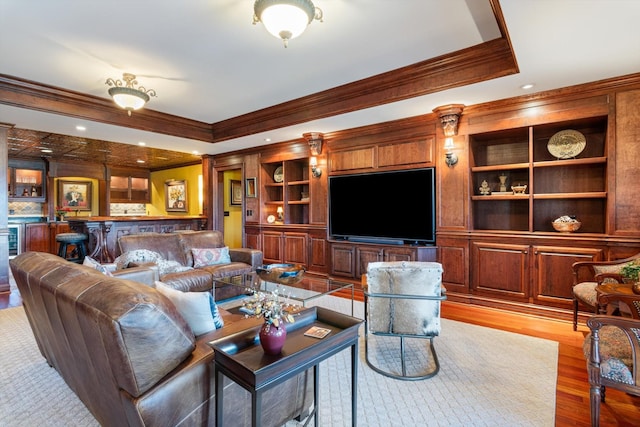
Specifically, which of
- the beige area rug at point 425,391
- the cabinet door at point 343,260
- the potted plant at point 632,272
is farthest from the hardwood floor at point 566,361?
the potted plant at point 632,272

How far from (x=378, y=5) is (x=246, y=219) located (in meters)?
5.11

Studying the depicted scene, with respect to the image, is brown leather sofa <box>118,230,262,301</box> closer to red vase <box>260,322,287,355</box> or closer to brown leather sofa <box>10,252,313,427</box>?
brown leather sofa <box>10,252,313,427</box>

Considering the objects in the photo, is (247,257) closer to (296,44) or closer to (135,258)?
(135,258)

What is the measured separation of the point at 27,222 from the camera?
8320 millimetres

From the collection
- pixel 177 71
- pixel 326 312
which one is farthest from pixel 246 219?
pixel 326 312

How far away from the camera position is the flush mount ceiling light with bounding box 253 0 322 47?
2.19 m

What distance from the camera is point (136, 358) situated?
119 cm

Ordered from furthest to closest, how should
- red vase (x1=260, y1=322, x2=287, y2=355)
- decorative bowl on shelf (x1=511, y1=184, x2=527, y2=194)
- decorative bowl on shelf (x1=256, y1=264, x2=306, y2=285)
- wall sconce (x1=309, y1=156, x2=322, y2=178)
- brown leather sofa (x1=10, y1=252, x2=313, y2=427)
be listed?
wall sconce (x1=309, y1=156, x2=322, y2=178), decorative bowl on shelf (x1=511, y1=184, x2=527, y2=194), decorative bowl on shelf (x1=256, y1=264, x2=306, y2=285), red vase (x1=260, y1=322, x2=287, y2=355), brown leather sofa (x1=10, y1=252, x2=313, y2=427)

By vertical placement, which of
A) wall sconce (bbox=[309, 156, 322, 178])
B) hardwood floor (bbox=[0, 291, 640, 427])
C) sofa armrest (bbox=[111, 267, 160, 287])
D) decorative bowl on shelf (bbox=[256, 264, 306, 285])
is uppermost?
wall sconce (bbox=[309, 156, 322, 178])

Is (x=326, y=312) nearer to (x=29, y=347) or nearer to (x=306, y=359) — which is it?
(x=306, y=359)

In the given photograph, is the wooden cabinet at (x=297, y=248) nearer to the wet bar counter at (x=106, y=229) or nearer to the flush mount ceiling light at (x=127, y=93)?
the wet bar counter at (x=106, y=229)

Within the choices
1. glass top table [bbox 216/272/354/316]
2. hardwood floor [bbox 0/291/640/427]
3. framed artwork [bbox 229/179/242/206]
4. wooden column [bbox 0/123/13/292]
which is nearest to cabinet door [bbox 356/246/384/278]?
hardwood floor [bbox 0/291/640/427]

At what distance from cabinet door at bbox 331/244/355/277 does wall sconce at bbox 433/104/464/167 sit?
1.98 meters

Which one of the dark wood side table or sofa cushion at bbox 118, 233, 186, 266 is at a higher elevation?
sofa cushion at bbox 118, 233, 186, 266
